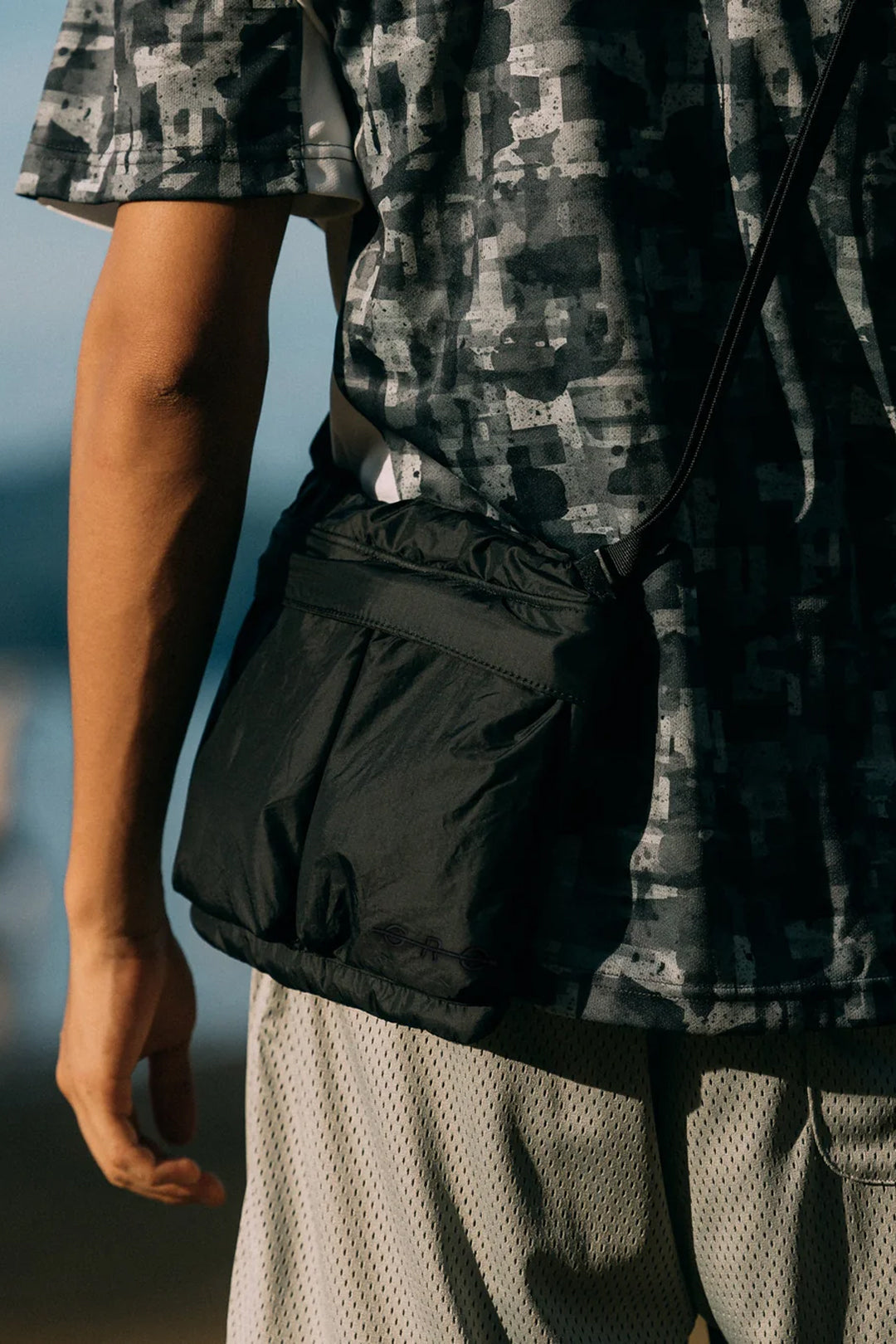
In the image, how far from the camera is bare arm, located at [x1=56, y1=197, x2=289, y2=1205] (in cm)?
71

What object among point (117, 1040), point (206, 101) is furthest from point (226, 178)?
point (117, 1040)

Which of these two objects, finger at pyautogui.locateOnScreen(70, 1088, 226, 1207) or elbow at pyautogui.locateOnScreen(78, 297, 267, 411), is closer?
elbow at pyautogui.locateOnScreen(78, 297, 267, 411)

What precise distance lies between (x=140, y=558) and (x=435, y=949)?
10.9 inches

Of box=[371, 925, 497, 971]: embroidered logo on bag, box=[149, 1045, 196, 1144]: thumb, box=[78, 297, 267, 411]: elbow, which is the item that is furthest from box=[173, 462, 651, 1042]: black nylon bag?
box=[149, 1045, 196, 1144]: thumb

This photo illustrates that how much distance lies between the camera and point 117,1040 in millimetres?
816

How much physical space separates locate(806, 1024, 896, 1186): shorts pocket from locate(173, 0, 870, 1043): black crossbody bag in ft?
0.53

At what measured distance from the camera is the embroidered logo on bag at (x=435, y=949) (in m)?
0.65

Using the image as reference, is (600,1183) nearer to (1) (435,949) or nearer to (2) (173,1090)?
(1) (435,949)

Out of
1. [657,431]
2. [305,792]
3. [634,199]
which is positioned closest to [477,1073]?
[305,792]

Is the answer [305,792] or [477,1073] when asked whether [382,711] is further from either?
[477,1073]

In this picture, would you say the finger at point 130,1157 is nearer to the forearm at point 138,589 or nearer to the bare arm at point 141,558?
the bare arm at point 141,558

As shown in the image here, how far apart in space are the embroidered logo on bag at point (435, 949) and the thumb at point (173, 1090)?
321mm

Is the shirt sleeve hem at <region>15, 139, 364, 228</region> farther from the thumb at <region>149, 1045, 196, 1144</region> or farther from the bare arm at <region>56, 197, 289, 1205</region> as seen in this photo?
the thumb at <region>149, 1045, 196, 1144</region>

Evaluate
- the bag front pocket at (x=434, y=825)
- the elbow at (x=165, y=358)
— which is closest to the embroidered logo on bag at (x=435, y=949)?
the bag front pocket at (x=434, y=825)
